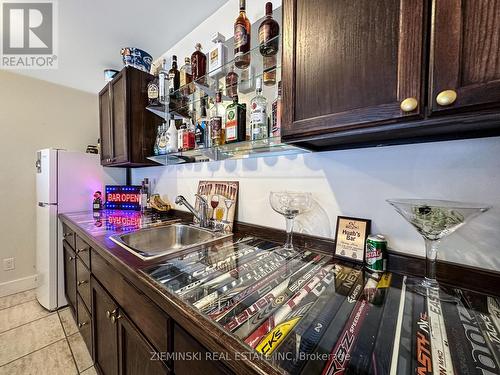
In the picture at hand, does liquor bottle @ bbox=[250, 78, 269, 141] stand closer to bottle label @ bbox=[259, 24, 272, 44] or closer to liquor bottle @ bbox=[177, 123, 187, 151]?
bottle label @ bbox=[259, 24, 272, 44]

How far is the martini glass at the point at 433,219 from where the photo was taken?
0.60 metres

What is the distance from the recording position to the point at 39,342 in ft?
5.06

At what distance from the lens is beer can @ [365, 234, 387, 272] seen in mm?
767

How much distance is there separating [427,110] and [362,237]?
52cm

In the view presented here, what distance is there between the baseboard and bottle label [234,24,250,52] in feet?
10.5

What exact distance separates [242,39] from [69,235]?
6.38 ft

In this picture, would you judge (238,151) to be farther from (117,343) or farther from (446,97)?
(117,343)

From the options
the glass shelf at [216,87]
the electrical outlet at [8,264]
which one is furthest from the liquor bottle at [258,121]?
the electrical outlet at [8,264]

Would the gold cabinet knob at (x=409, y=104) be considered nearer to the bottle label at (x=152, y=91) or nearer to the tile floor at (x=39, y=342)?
the bottle label at (x=152, y=91)

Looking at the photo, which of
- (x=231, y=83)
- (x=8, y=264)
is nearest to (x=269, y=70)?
(x=231, y=83)

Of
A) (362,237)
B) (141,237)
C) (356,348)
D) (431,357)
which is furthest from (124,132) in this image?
(431,357)

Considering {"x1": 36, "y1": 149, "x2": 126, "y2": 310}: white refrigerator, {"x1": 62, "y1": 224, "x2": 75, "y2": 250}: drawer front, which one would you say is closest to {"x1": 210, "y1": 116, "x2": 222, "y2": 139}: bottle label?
{"x1": 62, "y1": 224, "x2": 75, "y2": 250}: drawer front

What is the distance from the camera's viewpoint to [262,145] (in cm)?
100

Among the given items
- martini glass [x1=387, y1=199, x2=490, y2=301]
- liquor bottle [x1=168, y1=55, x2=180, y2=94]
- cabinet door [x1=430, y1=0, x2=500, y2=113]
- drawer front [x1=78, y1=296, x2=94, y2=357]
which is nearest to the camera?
cabinet door [x1=430, y1=0, x2=500, y2=113]
